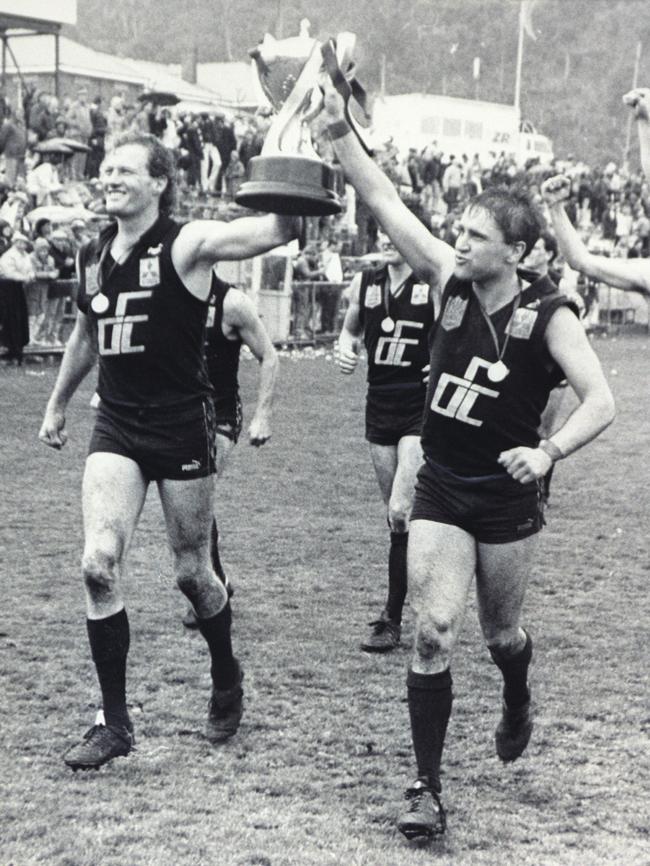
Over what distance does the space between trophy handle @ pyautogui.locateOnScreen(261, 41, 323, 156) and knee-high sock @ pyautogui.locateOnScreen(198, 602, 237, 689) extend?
1877 mm

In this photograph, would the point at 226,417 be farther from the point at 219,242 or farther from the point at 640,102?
the point at 640,102

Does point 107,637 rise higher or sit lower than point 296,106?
lower

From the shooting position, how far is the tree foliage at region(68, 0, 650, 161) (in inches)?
2263

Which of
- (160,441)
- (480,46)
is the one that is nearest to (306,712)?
(160,441)

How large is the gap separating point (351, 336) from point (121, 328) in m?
2.49

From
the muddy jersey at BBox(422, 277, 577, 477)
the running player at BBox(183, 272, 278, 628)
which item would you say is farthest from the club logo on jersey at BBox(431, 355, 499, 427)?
the running player at BBox(183, 272, 278, 628)

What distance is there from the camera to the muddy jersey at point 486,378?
4.43 metres

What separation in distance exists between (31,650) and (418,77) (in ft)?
201

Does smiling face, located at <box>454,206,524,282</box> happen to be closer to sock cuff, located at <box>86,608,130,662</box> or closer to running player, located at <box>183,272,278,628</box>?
sock cuff, located at <box>86,608,130,662</box>

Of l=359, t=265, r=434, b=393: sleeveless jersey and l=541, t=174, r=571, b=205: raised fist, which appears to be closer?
l=541, t=174, r=571, b=205: raised fist

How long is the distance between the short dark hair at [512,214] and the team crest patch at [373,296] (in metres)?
2.24

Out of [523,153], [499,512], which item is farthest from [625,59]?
[499,512]

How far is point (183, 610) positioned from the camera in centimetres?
702

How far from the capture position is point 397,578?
21.9 feet
